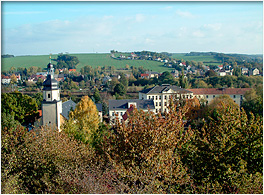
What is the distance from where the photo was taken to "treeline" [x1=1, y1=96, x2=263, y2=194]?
980 cm

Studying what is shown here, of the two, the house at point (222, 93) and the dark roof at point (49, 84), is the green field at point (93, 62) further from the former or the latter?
the dark roof at point (49, 84)

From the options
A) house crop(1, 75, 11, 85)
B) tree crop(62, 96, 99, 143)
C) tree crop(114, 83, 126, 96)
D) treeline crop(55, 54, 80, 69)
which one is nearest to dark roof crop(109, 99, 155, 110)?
tree crop(62, 96, 99, 143)

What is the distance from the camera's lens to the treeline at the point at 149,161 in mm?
9797

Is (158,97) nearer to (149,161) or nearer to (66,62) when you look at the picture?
(149,161)

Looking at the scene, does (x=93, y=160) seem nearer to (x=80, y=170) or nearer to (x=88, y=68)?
(x=80, y=170)

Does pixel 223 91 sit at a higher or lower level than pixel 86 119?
higher

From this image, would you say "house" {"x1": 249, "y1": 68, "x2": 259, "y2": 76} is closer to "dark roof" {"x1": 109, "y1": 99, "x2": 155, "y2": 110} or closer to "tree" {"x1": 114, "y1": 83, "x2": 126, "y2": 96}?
"tree" {"x1": 114, "y1": 83, "x2": 126, "y2": 96}

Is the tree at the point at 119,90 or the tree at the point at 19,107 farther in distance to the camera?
the tree at the point at 119,90

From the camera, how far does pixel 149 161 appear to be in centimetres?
965

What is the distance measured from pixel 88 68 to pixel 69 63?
50.9 feet

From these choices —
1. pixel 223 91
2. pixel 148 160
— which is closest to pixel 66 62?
pixel 223 91

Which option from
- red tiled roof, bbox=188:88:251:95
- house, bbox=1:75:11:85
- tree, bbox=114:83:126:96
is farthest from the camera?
house, bbox=1:75:11:85

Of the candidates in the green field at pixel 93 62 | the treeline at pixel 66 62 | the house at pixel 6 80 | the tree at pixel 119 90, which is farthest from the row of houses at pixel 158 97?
the treeline at pixel 66 62

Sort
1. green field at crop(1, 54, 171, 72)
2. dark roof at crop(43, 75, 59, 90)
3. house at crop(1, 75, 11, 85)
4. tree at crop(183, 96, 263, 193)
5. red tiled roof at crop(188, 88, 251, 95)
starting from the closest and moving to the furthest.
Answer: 1. tree at crop(183, 96, 263, 193)
2. dark roof at crop(43, 75, 59, 90)
3. red tiled roof at crop(188, 88, 251, 95)
4. house at crop(1, 75, 11, 85)
5. green field at crop(1, 54, 171, 72)
